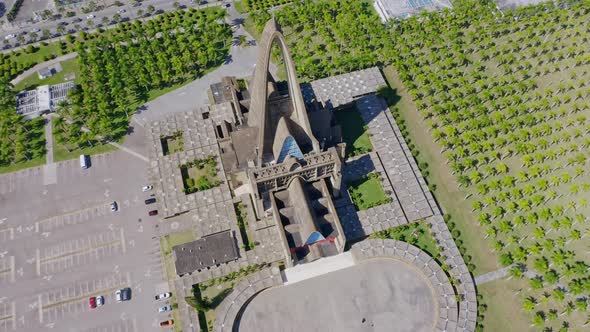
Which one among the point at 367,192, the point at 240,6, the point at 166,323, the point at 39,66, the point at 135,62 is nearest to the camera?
the point at 166,323

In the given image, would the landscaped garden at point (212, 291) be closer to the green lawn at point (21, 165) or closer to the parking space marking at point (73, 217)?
the parking space marking at point (73, 217)

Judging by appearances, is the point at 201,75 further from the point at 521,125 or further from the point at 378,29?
the point at 521,125

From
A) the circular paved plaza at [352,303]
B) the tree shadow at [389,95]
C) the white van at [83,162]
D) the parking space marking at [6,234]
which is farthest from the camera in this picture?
the tree shadow at [389,95]

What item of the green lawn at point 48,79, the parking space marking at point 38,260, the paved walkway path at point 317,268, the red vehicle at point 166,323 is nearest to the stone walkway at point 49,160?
the green lawn at point 48,79

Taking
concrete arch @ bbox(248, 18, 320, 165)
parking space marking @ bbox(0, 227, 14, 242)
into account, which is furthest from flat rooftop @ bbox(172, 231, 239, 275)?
parking space marking @ bbox(0, 227, 14, 242)

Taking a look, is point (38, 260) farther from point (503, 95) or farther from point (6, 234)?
point (503, 95)

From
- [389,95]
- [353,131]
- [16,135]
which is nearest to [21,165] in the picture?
[16,135]

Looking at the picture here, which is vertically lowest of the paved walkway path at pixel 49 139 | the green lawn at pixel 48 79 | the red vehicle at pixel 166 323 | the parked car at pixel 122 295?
the red vehicle at pixel 166 323
